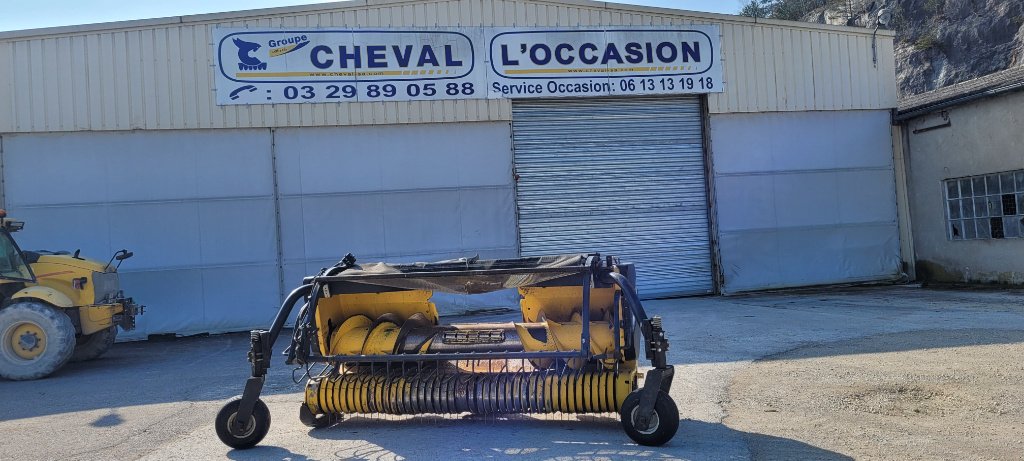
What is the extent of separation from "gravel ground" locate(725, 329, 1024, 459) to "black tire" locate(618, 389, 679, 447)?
59 cm

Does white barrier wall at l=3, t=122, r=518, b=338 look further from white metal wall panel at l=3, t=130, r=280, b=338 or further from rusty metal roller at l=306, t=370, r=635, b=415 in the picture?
rusty metal roller at l=306, t=370, r=635, b=415

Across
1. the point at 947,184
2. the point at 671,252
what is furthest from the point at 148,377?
the point at 947,184

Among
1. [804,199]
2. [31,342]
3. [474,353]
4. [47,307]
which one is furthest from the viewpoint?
[804,199]

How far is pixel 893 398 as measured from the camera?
23.0 ft

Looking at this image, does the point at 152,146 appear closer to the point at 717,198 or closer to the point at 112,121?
the point at 112,121

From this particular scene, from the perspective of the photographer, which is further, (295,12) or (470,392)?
(295,12)

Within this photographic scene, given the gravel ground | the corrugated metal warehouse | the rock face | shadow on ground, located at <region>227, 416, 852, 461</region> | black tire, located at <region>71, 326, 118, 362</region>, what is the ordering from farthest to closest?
the rock face → the corrugated metal warehouse → black tire, located at <region>71, 326, 118, 362</region> → the gravel ground → shadow on ground, located at <region>227, 416, 852, 461</region>

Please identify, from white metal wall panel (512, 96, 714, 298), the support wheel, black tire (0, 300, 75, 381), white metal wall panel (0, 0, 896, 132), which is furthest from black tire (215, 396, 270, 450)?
white metal wall panel (512, 96, 714, 298)

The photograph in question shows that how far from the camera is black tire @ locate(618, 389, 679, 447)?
554 centimetres

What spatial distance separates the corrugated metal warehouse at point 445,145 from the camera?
49.1 ft

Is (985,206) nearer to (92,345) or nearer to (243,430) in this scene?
(243,430)

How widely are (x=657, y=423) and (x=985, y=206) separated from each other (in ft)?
46.6

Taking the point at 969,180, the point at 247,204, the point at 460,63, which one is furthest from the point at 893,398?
the point at 969,180

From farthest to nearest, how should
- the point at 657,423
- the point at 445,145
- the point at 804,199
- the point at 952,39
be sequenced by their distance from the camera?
the point at 952,39 → the point at 804,199 → the point at 445,145 → the point at 657,423
